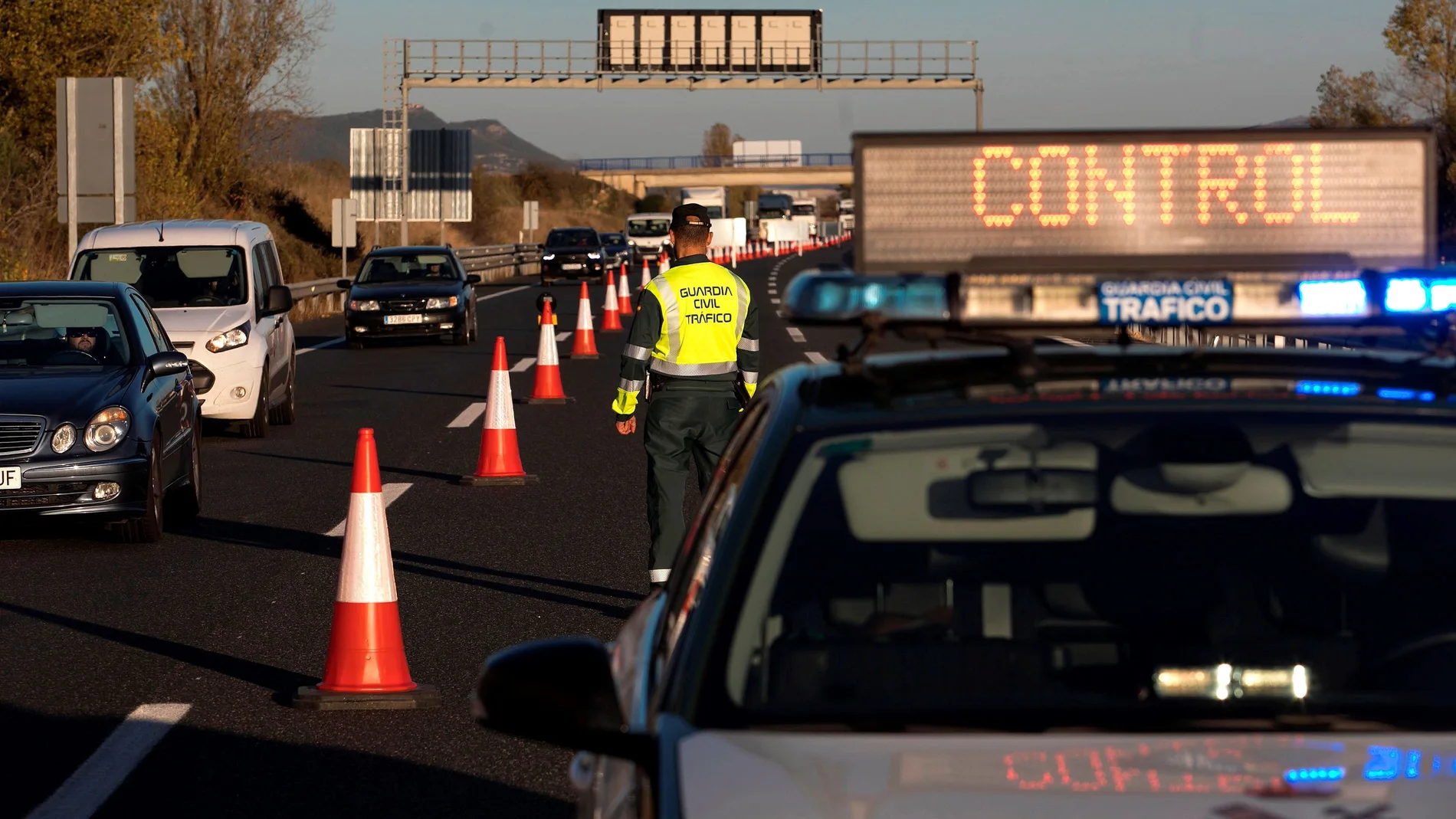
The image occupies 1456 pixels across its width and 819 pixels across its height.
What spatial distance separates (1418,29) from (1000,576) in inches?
2628

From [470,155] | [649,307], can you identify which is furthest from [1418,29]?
[649,307]

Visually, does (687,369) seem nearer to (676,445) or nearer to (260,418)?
(676,445)

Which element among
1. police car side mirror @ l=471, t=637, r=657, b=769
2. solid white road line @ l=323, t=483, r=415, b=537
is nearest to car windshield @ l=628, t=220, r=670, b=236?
solid white road line @ l=323, t=483, r=415, b=537

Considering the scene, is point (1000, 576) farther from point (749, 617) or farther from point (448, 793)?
point (448, 793)

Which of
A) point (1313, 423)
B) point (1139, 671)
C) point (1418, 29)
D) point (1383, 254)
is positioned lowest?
point (1139, 671)

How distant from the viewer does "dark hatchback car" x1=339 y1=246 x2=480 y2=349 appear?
1110 inches

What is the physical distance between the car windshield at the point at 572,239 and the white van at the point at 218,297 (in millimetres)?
35306

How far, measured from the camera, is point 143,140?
41250mm

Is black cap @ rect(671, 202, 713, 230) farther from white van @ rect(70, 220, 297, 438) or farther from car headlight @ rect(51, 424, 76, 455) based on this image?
white van @ rect(70, 220, 297, 438)

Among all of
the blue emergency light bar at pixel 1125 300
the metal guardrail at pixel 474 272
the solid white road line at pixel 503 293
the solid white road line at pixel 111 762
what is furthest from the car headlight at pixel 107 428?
the solid white road line at pixel 503 293

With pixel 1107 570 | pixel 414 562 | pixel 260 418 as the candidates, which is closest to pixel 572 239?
pixel 260 418

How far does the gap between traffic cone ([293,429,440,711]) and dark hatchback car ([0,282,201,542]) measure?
3.95 metres

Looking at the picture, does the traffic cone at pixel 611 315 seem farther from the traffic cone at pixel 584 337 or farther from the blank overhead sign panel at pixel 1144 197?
the blank overhead sign panel at pixel 1144 197

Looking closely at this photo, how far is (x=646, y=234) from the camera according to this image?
71000mm
